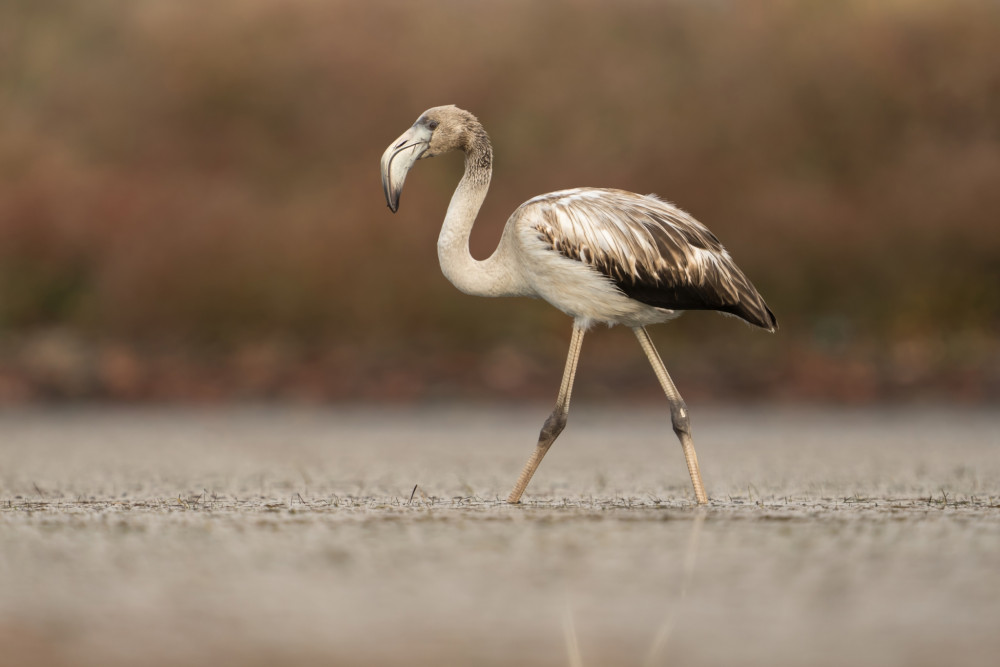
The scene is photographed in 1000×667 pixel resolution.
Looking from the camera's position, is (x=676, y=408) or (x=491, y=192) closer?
(x=676, y=408)

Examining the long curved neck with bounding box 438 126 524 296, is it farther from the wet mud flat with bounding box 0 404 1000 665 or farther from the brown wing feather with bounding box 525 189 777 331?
the wet mud flat with bounding box 0 404 1000 665

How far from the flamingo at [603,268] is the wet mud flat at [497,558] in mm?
754

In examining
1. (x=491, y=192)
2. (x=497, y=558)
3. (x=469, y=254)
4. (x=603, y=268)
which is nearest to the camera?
(x=497, y=558)

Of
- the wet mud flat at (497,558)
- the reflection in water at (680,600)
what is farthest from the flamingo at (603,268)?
the reflection in water at (680,600)

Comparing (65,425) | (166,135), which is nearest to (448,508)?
(65,425)

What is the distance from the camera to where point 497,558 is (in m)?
5.18

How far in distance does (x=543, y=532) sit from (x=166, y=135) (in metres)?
13.9

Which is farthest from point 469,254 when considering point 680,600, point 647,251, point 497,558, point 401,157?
point 680,600

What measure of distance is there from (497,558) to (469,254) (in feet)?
9.16

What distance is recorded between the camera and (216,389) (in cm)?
1536

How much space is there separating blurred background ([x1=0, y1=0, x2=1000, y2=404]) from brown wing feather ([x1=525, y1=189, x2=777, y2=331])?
7.06m

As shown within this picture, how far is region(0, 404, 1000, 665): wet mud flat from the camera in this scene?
3.74 metres

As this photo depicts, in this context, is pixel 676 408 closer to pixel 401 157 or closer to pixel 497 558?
pixel 401 157

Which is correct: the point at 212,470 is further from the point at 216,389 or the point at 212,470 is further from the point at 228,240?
the point at 228,240
